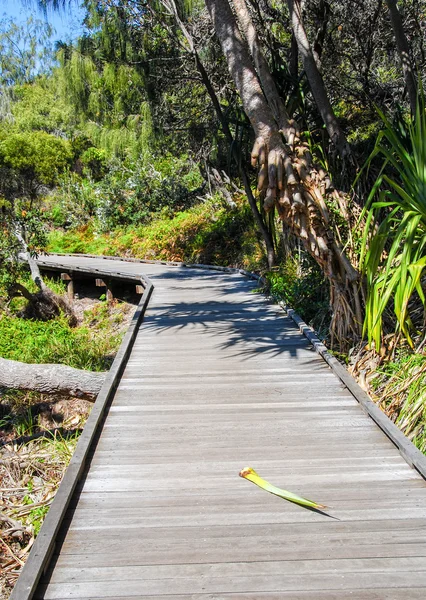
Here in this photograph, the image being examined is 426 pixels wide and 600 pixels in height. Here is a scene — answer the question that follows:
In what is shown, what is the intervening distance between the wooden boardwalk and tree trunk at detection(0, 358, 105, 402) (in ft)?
2.55

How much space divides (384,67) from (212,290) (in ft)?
23.3

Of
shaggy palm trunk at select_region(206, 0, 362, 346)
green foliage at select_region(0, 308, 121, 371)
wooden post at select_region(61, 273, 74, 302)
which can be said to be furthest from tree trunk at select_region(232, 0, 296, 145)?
wooden post at select_region(61, 273, 74, 302)

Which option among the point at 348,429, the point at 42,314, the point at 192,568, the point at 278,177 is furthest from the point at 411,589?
the point at 42,314

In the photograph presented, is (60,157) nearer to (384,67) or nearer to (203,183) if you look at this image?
(203,183)

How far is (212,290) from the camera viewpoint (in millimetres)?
11328

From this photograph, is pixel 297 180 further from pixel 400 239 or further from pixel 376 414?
pixel 376 414

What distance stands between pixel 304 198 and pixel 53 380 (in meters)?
3.19

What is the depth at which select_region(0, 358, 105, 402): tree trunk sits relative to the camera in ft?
21.7

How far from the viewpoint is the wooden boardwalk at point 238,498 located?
2.74 m

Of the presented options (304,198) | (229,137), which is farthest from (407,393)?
(229,137)

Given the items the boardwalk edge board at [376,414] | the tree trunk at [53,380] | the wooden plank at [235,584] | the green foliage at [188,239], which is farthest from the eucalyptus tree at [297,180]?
the green foliage at [188,239]

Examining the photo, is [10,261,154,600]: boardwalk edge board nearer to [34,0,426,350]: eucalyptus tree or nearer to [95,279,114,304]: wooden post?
[34,0,426,350]: eucalyptus tree

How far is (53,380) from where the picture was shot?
670 cm

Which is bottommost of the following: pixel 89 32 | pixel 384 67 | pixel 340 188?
pixel 340 188
